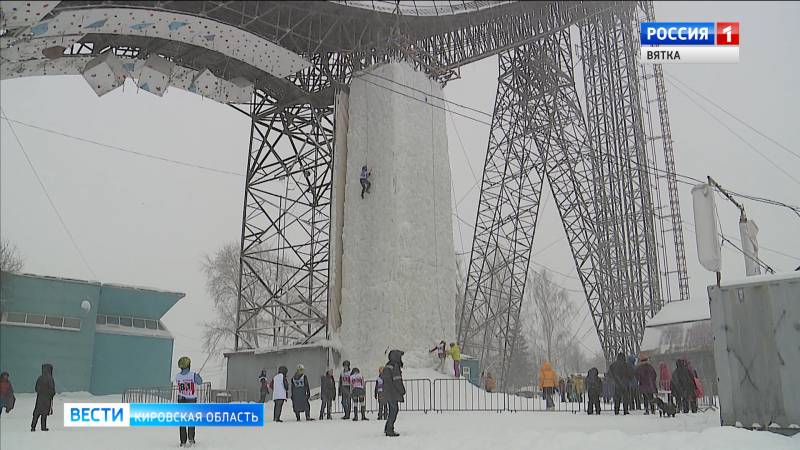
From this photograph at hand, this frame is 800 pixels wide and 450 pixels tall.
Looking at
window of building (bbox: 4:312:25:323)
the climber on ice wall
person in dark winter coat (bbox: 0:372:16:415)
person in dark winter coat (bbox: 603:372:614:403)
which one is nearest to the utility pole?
person in dark winter coat (bbox: 603:372:614:403)

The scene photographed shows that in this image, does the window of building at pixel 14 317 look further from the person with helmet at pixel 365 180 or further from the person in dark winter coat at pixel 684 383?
the person in dark winter coat at pixel 684 383

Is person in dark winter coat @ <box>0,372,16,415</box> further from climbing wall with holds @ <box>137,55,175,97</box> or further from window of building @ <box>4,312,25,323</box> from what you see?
climbing wall with holds @ <box>137,55,175,97</box>

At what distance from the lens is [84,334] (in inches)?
855

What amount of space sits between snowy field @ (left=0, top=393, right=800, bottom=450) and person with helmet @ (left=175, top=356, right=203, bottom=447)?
230 mm

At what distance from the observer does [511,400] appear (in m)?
18.7

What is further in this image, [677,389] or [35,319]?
[35,319]

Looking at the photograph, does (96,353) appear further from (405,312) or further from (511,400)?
(511,400)

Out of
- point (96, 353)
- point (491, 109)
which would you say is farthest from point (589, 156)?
point (96, 353)

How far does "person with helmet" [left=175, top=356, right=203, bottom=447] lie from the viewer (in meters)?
8.92

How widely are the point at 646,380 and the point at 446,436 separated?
6049 mm

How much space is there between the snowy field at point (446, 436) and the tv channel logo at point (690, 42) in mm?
4499

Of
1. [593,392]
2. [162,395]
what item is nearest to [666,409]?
[593,392]

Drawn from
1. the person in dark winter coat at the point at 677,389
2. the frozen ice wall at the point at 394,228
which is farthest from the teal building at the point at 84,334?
the person in dark winter coat at the point at 677,389

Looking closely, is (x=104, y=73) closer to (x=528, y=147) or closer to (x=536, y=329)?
(x=528, y=147)
